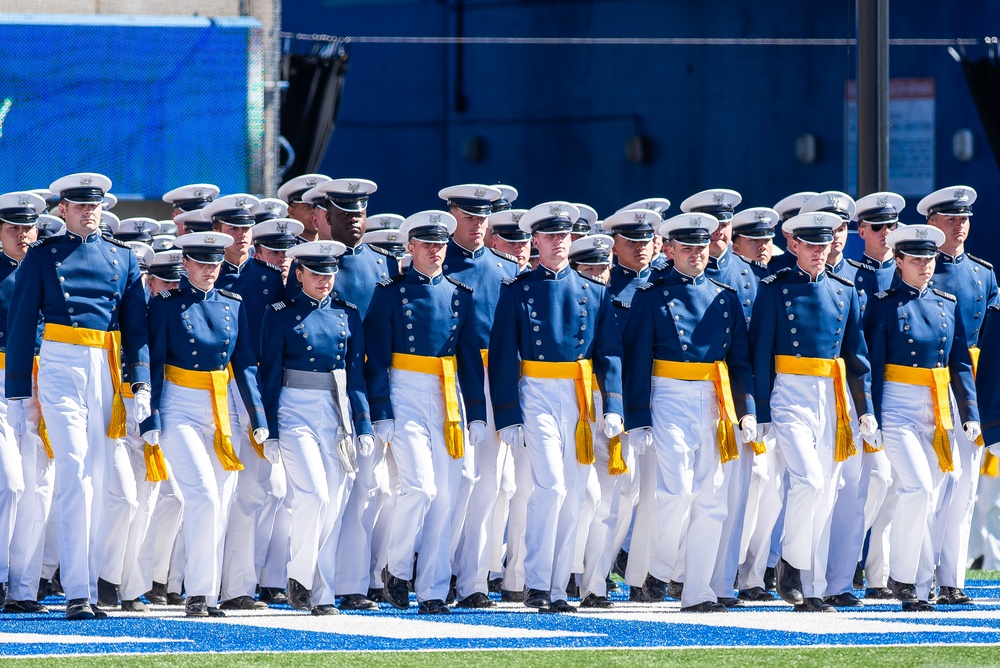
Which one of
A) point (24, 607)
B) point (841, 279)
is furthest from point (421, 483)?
point (841, 279)

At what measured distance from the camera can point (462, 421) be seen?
35.6 feet

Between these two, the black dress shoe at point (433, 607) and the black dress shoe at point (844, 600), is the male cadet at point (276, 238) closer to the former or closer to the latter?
the black dress shoe at point (433, 607)

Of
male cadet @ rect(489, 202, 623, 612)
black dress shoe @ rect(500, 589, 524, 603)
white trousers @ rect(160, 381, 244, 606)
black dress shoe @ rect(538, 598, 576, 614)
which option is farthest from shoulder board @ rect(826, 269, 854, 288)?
white trousers @ rect(160, 381, 244, 606)

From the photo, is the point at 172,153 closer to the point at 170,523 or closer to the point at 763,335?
the point at 170,523

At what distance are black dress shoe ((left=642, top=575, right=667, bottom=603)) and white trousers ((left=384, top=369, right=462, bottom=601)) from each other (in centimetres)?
105

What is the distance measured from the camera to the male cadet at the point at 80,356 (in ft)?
33.1

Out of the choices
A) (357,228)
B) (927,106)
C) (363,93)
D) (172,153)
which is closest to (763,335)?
(357,228)

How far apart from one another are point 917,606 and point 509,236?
123 inches

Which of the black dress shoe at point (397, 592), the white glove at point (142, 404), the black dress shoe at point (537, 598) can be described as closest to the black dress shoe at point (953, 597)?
the black dress shoe at point (537, 598)

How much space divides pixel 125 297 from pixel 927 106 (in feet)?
39.6

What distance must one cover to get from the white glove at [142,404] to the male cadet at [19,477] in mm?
788

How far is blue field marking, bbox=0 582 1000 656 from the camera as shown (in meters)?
8.93

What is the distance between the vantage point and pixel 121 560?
34.8ft

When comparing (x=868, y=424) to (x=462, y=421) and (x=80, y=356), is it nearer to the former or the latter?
(x=462, y=421)
